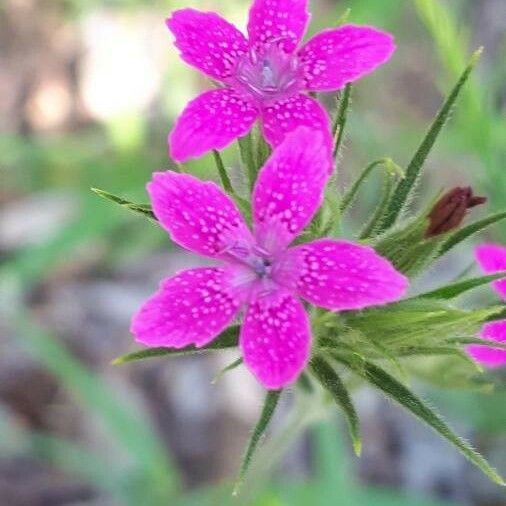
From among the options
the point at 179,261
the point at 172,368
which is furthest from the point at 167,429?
the point at 179,261

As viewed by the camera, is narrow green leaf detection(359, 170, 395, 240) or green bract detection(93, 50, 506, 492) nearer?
green bract detection(93, 50, 506, 492)

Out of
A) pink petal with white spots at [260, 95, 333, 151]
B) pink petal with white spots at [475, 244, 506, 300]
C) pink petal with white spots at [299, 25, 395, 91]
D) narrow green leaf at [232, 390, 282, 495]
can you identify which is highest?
pink petal with white spots at [299, 25, 395, 91]

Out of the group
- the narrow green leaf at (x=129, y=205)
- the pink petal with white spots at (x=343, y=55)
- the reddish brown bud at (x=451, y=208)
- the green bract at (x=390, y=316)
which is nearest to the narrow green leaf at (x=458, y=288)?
the green bract at (x=390, y=316)

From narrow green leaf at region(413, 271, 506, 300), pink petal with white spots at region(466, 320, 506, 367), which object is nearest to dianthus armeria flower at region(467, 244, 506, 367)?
pink petal with white spots at region(466, 320, 506, 367)

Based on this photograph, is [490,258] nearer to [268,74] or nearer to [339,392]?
[339,392]

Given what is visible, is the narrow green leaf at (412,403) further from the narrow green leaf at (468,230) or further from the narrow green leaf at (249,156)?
the narrow green leaf at (249,156)

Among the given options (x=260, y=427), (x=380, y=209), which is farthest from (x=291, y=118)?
(x=260, y=427)

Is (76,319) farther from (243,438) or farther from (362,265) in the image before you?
(362,265)

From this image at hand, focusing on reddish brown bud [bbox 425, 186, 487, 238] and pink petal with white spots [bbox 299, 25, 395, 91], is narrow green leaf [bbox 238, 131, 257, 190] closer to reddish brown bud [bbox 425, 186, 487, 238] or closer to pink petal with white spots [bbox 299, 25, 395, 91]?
pink petal with white spots [bbox 299, 25, 395, 91]
